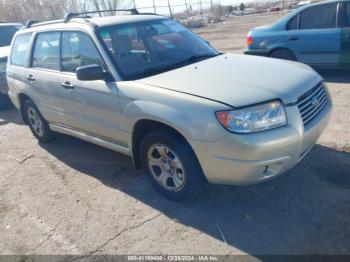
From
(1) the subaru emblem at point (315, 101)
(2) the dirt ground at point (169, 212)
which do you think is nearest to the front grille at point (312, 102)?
(1) the subaru emblem at point (315, 101)

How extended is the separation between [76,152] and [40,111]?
0.80 meters

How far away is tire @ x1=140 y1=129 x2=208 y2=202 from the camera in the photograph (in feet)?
10.3

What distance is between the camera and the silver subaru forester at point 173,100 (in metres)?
2.81

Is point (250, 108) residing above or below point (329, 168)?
above

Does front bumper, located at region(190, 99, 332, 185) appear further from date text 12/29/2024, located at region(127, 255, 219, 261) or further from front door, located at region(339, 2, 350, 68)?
front door, located at region(339, 2, 350, 68)

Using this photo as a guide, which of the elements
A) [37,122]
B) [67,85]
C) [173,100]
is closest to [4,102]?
[37,122]

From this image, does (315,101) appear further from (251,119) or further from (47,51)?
(47,51)

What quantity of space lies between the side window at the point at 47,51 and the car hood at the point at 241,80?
1.66 meters

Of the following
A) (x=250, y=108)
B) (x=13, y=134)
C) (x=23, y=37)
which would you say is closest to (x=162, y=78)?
(x=250, y=108)

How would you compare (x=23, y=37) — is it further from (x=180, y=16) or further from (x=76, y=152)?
(x=180, y=16)

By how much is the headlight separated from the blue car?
458 cm

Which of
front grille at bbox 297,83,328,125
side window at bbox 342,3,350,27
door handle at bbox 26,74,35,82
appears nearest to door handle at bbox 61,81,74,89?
door handle at bbox 26,74,35,82

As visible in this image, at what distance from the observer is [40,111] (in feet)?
16.6

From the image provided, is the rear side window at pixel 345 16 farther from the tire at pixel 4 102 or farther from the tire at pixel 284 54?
the tire at pixel 4 102
